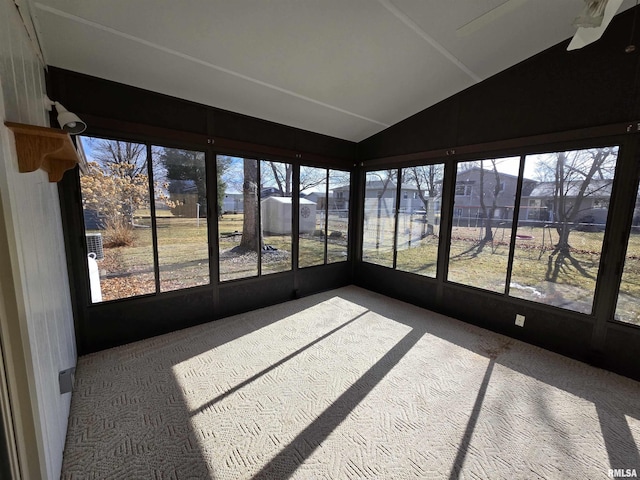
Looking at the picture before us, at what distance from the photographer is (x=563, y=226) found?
3041 millimetres

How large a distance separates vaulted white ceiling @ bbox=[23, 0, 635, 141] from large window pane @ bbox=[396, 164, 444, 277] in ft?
3.97

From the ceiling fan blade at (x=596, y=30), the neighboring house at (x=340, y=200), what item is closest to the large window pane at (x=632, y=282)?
the ceiling fan blade at (x=596, y=30)

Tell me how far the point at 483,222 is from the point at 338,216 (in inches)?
93.6

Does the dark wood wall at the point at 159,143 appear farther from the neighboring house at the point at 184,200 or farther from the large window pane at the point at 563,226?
the large window pane at the point at 563,226

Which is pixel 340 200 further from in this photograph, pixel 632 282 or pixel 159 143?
pixel 632 282

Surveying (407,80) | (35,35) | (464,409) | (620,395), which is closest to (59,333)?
(35,35)

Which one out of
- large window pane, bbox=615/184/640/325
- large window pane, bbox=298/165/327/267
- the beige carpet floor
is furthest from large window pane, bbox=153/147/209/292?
large window pane, bbox=615/184/640/325

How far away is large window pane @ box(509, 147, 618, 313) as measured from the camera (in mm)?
2812

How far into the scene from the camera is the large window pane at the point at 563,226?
9.23ft

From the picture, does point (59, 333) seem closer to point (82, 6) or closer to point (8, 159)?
point (8, 159)

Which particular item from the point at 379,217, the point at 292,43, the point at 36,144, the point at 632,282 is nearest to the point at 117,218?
the point at 36,144

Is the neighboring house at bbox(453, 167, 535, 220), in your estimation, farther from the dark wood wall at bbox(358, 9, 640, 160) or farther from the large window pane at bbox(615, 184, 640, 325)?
the large window pane at bbox(615, 184, 640, 325)

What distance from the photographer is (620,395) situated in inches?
94.3

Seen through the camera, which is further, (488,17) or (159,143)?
(159,143)
